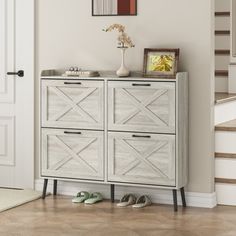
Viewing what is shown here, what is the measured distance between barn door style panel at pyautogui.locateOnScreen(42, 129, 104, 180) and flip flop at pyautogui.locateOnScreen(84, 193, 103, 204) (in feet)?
0.58

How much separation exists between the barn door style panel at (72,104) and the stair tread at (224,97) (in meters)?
0.97

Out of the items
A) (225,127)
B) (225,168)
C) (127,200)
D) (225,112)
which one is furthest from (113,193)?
(225,112)

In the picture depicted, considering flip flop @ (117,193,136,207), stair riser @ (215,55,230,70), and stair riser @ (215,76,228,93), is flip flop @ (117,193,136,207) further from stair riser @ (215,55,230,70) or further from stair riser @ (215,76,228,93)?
stair riser @ (215,55,230,70)

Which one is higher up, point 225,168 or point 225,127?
point 225,127

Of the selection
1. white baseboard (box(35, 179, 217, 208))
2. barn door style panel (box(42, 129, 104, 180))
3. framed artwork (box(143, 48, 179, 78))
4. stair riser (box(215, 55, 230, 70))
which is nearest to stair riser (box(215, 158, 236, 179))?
white baseboard (box(35, 179, 217, 208))

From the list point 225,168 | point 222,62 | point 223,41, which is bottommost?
point 225,168

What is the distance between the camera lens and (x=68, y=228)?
5.24m

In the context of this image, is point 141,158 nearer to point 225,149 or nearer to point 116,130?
point 116,130

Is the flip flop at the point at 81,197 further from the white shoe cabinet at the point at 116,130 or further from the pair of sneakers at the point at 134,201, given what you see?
the pair of sneakers at the point at 134,201

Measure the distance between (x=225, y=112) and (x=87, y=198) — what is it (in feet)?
4.50

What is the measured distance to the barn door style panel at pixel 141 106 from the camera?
5705 millimetres

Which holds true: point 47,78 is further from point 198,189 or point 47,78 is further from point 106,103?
point 198,189

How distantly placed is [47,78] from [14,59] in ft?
1.94

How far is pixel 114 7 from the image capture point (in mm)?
6148
